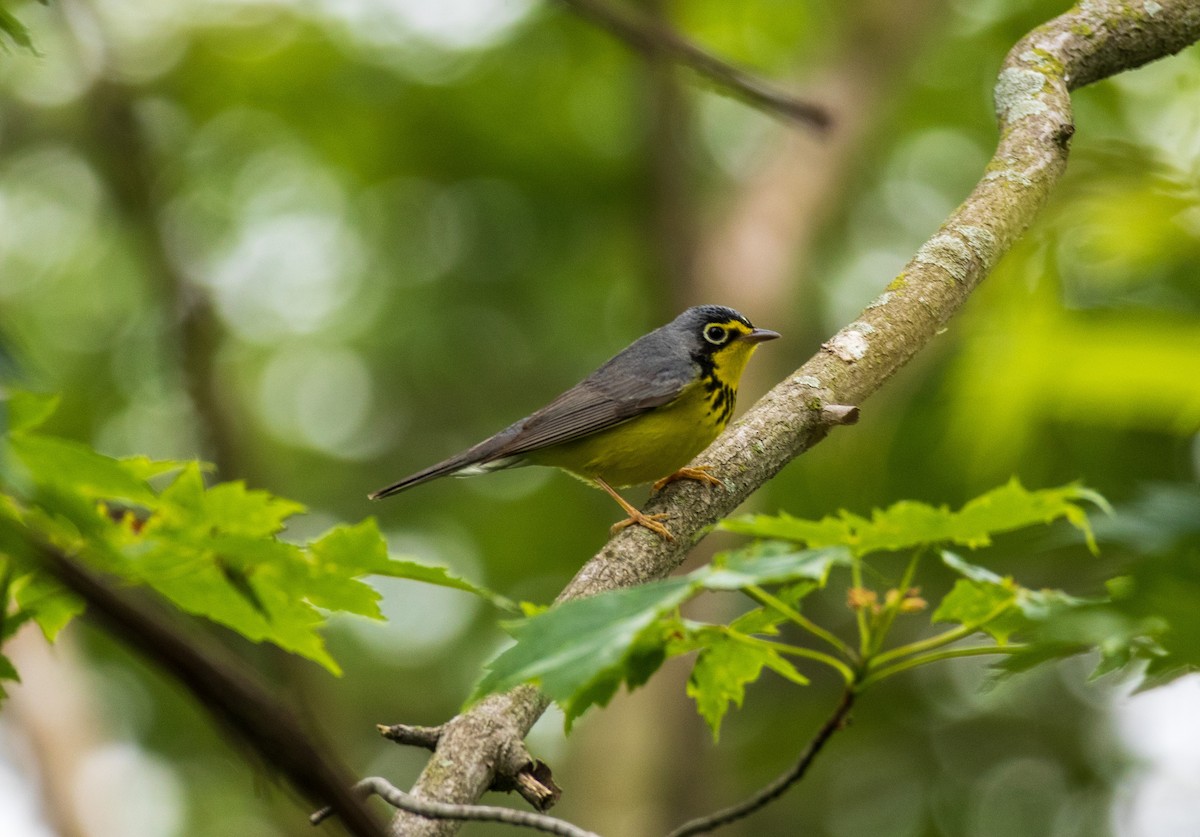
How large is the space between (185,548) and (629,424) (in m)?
4.37

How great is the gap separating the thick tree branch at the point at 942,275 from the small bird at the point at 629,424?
1.45 meters

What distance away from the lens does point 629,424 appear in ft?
21.6

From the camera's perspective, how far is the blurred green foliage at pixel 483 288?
11.2m

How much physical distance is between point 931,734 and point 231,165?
1036 centimetres

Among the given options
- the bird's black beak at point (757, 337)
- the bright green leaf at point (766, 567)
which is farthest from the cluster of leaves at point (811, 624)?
the bird's black beak at point (757, 337)

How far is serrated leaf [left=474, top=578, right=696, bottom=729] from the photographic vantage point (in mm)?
2070

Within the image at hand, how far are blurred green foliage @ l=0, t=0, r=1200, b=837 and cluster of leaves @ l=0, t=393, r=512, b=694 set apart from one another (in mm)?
7056

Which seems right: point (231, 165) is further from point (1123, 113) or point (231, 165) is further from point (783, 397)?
point (783, 397)

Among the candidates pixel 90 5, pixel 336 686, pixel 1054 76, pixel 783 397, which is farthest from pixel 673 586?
pixel 336 686

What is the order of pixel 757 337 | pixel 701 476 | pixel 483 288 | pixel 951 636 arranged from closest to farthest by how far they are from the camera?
1. pixel 951 636
2. pixel 701 476
3. pixel 757 337
4. pixel 483 288

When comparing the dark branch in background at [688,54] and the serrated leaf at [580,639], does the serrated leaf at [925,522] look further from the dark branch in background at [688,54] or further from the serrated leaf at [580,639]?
the dark branch in background at [688,54]

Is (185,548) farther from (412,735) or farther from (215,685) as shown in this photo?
(215,685)

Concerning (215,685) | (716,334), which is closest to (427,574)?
(215,685)

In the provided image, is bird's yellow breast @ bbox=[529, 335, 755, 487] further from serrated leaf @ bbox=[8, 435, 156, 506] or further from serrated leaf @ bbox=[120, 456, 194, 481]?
serrated leaf @ bbox=[8, 435, 156, 506]
